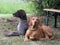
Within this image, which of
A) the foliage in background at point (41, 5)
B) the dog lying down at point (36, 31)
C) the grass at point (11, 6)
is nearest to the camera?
the dog lying down at point (36, 31)

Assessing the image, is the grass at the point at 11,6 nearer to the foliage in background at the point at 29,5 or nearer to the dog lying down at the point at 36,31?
the foliage in background at the point at 29,5

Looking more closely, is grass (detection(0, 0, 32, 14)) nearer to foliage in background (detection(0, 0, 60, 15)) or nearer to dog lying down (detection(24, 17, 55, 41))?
foliage in background (detection(0, 0, 60, 15))

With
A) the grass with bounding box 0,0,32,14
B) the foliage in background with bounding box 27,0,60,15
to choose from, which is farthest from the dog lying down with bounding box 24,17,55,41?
the grass with bounding box 0,0,32,14

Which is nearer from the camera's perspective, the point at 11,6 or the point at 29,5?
the point at 29,5

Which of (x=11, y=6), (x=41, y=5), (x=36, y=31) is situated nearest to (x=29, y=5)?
(x=41, y=5)

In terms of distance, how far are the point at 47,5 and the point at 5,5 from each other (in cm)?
402

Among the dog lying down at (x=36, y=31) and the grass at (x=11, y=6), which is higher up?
the dog lying down at (x=36, y=31)

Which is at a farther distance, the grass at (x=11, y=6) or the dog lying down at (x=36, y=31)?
the grass at (x=11, y=6)

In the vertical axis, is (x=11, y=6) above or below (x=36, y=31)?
below

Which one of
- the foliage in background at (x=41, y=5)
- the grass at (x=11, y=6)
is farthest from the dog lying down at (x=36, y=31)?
the grass at (x=11, y=6)

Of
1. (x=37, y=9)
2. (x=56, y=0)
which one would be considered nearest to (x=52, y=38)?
(x=56, y=0)

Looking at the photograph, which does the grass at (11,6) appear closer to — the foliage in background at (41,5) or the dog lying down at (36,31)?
the foliage in background at (41,5)

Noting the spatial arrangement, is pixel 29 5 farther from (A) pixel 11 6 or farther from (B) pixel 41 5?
(A) pixel 11 6

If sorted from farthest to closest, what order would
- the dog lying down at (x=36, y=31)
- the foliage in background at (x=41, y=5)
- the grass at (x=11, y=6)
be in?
the grass at (x=11, y=6) → the foliage in background at (x=41, y=5) → the dog lying down at (x=36, y=31)
